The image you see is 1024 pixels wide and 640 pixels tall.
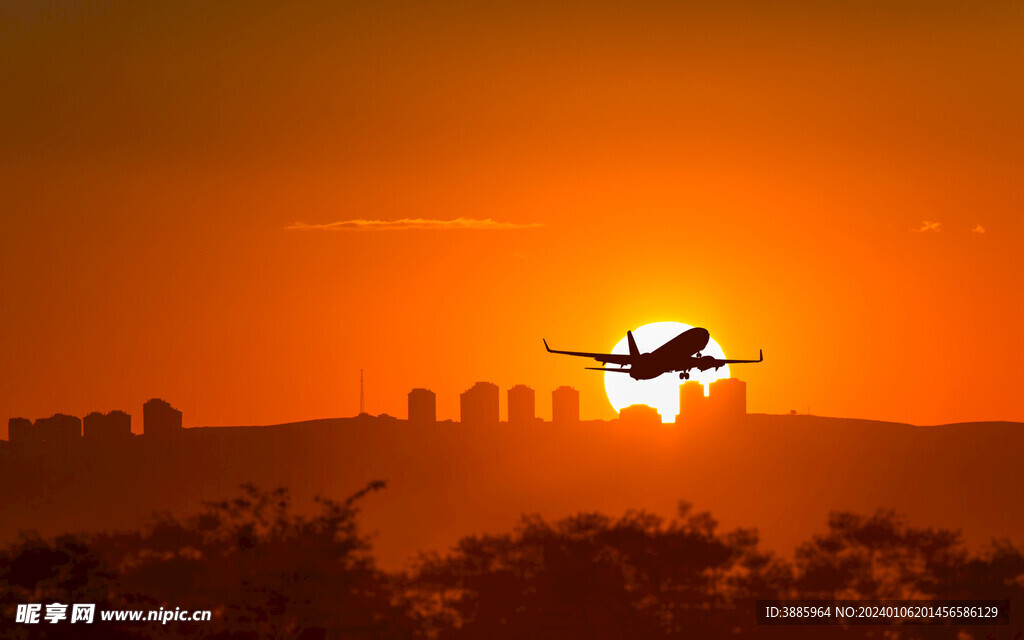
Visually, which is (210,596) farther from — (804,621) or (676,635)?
(804,621)

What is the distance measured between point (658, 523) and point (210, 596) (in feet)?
157

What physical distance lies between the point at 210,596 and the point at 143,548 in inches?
378

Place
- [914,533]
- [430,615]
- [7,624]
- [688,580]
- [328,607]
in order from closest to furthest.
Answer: [7,624] → [328,607] → [430,615] → [688,580] → [914,533]

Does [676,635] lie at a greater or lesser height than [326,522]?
lesser

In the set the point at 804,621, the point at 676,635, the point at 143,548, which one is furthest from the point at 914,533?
the point at 143,548

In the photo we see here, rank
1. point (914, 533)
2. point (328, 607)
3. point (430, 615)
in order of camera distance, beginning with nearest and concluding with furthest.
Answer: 1. point (328, 607)
2. point (430, 615)
3. point (914, 533)

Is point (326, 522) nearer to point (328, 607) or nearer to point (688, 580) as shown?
point (328, 607)

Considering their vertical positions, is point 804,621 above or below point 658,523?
below

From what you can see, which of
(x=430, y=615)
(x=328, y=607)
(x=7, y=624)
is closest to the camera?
(x=7, y=624)

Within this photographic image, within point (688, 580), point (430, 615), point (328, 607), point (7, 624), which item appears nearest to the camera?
point (7, 624)

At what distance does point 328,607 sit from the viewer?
115125mm

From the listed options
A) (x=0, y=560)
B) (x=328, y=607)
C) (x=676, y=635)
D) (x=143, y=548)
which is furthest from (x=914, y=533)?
(x=0, y=560)

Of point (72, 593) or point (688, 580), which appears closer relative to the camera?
point (72, 593)

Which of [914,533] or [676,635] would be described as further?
[914,533]
